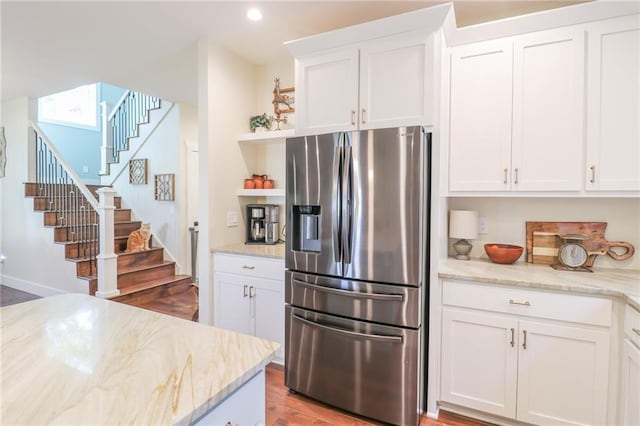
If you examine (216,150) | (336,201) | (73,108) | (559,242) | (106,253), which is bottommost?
(106,253)

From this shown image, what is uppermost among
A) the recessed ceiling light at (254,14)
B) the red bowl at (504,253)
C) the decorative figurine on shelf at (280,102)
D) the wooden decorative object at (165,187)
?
the recessed ceiling light at (254,14)

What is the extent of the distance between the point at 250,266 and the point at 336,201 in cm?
102

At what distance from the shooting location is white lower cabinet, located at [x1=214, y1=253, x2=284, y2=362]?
2.58m

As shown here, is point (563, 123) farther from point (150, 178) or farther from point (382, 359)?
point (150, 178)

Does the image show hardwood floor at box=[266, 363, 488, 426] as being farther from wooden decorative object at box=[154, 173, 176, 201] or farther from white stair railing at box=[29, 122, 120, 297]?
wooden decorative object at box=[154, 173, 176, 201]

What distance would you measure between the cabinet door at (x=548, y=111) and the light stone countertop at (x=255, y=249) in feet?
5.68

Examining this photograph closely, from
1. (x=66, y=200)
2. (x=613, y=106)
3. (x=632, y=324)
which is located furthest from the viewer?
(x=66, y=200)

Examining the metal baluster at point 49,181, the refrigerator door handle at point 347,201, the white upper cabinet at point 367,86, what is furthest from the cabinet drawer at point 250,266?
the metal baluster at point 49,181

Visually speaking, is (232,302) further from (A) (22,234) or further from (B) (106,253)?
(A) (22,234)

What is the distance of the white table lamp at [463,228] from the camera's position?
92.4 inches

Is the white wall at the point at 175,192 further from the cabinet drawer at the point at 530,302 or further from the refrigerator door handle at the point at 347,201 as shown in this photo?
the cabinet drawer at the point at 530,302

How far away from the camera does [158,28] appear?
105 inches

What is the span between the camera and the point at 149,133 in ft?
17.5

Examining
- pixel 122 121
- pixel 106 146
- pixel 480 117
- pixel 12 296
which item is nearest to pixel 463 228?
pixel 480 117
